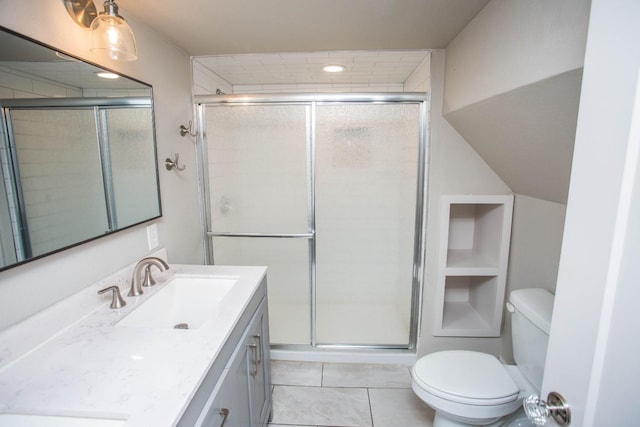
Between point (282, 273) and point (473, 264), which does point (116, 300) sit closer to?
point (282, 273)

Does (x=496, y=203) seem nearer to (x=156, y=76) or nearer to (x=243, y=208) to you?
A: (x=243, y=208)

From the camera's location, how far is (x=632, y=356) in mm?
507

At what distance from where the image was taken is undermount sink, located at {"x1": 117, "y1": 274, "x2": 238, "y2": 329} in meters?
1.34

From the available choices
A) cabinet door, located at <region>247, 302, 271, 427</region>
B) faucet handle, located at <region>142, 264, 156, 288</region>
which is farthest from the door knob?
faucet handle, located at <region>142, 264, 156, 288</region>

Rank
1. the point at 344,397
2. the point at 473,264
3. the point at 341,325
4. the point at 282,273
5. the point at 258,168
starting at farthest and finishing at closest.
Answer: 1. the point at 341,325
2. the point at 282,273
3. the point at 258,168
4. the point at 473,264
5. the point at 344,397

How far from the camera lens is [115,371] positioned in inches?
33.7

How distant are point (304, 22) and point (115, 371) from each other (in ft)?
5.47

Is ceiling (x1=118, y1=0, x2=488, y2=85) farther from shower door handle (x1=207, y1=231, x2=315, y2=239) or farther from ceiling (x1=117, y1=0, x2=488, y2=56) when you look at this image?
shower door handle (x1=207, y1=231, x2=315, y2=239)

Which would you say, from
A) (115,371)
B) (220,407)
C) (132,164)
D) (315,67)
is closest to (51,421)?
(115,371)

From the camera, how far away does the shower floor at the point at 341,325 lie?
7.83ft

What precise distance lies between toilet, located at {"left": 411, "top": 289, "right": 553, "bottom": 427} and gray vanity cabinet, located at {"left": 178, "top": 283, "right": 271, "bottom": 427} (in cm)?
77

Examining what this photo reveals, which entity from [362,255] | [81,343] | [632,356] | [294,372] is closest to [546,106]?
[632,356]

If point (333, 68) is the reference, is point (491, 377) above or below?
below

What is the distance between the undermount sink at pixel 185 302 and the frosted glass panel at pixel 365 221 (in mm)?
982
